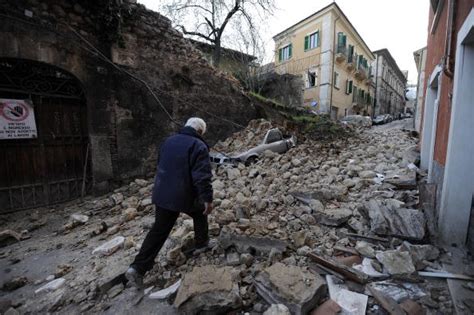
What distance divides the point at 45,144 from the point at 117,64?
2.33 metres

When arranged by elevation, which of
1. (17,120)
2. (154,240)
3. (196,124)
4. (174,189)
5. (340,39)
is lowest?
(154,240)

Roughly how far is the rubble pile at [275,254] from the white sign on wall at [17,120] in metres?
1.76

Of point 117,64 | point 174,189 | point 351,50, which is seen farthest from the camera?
point 351,50

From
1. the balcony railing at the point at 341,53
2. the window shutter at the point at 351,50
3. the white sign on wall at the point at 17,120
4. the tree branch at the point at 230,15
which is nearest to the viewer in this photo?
the white sign on wall at the point at 17,120

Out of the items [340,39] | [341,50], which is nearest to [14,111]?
[341,50]

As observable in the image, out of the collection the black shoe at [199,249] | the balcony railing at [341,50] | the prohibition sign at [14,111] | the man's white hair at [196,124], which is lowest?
the black shoe at [199,249]

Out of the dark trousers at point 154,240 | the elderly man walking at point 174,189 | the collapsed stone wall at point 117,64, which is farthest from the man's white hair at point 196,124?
the collapsed stone wall at point 117,64

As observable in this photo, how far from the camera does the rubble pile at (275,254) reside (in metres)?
1.73

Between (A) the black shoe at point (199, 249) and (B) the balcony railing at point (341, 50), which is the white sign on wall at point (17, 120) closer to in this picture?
(A) the black shoe at point (199, 249)

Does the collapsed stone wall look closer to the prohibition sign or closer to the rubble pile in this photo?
the prohibition sign

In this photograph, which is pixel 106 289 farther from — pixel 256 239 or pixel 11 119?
pixel 11 119

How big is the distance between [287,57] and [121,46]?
740 inches

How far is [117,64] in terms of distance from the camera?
5379 mm

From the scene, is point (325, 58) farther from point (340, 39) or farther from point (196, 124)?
point (196, 124)
